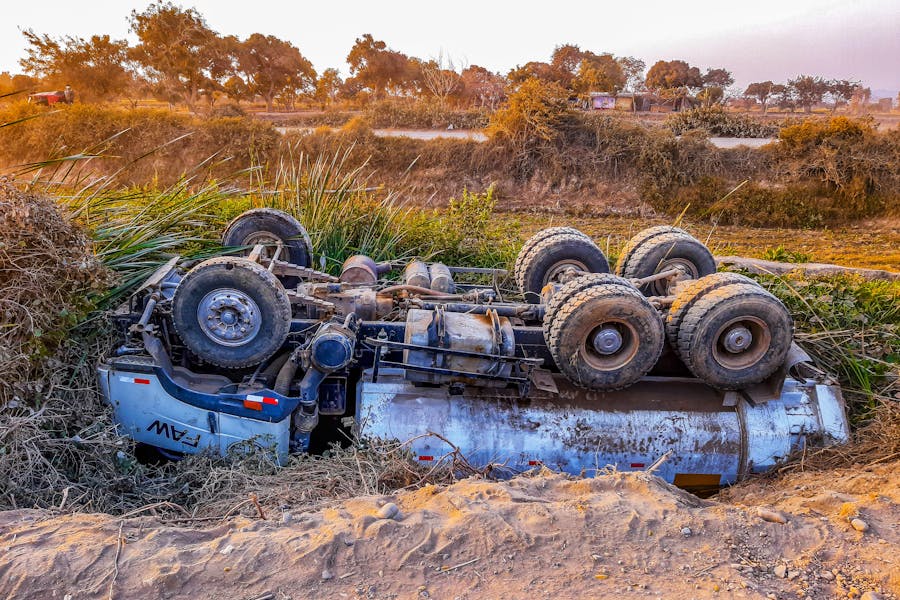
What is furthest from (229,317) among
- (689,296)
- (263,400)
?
(689,296)

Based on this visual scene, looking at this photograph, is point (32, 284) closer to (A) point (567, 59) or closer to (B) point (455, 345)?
(B) point (455, 345)

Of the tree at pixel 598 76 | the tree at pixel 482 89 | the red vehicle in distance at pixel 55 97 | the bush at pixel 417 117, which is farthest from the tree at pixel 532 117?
the red vehicle in distance at pixel 55 97

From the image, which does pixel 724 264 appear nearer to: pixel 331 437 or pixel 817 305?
pixel 817 305

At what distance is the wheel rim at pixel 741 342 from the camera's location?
167 inches

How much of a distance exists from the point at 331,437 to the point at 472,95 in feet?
98.2

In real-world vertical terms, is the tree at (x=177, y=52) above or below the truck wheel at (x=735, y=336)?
above

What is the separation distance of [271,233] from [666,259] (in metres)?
3.99

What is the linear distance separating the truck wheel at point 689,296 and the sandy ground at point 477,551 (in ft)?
4.66

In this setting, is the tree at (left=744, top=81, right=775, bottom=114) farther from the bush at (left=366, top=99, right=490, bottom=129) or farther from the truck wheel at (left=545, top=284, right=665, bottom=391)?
the truck wheel at (left=545, top=284, right=665, bottom=391)

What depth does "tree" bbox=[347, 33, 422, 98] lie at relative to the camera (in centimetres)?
3434

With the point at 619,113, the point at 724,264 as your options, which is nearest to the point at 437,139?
the point at 619,113

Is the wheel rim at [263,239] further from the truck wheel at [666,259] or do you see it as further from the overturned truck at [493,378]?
the truck wheel at [666,259]

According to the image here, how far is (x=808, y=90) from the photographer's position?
1352 inches

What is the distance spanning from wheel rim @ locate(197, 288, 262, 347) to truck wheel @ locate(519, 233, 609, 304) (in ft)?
8.49
